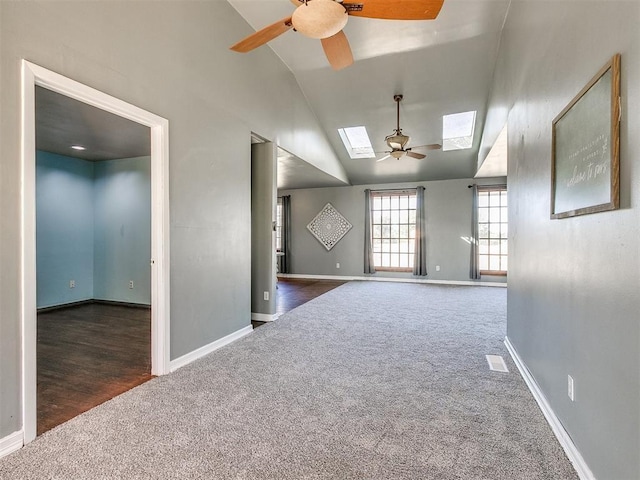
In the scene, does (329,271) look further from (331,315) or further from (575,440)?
(575,440)

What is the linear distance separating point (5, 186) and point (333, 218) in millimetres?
7375

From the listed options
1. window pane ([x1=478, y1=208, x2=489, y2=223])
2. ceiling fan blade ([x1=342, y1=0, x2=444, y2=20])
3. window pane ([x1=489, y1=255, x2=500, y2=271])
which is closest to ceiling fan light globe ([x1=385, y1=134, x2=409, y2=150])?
ceiling fan blade ([x1=342, y1=0, x2=444, y2=20])

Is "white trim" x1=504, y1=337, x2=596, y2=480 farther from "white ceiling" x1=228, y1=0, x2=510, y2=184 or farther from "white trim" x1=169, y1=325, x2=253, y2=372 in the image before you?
"white ceiling" x1=228, y1=0, x2=510, y2=184

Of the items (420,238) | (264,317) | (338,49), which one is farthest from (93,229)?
(420,238)

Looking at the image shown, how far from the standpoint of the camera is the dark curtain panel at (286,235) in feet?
29.7

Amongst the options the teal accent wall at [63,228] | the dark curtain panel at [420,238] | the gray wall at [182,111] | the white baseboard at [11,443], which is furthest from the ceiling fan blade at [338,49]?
the dark curtain panel at [420,238]

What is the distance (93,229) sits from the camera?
18.0 ft

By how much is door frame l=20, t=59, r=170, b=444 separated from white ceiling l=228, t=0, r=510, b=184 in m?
2.07

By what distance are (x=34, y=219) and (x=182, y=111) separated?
4.94ft

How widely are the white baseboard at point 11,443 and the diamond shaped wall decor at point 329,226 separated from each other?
7349 millimetres

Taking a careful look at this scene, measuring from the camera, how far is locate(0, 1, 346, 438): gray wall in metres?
1.74

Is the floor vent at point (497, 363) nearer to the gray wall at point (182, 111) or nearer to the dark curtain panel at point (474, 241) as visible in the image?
the gray wall at point (182, 111)

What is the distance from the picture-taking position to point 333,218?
8.80 m

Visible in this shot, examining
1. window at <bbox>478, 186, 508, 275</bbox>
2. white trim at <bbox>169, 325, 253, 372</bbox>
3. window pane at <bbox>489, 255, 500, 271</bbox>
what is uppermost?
window at <bbox>478, 186, 508, 275</bbox>
